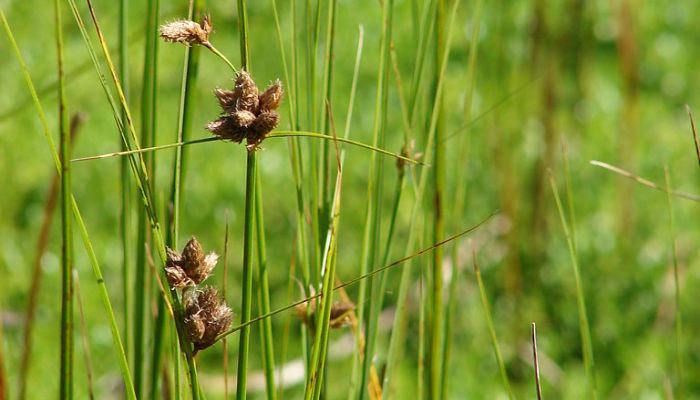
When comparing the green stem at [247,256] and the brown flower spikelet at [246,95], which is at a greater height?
the brown flower spikelet at [246,95]

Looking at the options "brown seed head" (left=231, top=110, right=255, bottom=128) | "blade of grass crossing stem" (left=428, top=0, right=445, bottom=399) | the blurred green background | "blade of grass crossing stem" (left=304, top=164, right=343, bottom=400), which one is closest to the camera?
"brown seed head" (left=231, top=110, right=255, bottom=128)

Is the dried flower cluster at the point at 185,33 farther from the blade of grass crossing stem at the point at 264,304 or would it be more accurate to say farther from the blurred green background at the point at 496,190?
the blurred green background at the point at 496,190

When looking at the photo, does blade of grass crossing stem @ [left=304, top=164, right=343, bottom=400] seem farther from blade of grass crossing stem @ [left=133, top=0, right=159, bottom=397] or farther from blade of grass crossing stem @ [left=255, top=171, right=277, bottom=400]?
blade of grass crossing stem @ [left=133, top=0, right=159, bottom=397]

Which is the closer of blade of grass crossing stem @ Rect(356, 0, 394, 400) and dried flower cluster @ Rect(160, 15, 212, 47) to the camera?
dried flower cluster @ Rect(160, 15, 212, 47)

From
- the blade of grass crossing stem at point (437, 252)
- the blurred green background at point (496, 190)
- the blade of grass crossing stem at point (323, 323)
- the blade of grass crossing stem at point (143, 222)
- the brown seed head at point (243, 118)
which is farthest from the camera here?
the blurred green background at point (496, 190)

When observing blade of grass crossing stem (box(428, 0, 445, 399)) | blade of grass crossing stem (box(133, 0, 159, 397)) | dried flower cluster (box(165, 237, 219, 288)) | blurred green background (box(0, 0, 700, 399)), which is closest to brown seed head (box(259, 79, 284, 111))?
dried flower cluster (box(165, 237, 219, 288))

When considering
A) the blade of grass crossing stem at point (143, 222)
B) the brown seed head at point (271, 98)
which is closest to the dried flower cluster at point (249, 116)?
the brown seed head at point (271, 98)

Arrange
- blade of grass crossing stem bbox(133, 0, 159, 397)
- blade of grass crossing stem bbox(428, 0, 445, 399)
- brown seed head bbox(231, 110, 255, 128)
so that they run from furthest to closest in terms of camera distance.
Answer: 1. blade of grass crossing stem bbox(428, 0, 445, 399)
2. blade of grass crossing stem bbox(133, 0, 159, 397)
3. brown seed head bbox(231, 110, 255, 128)
